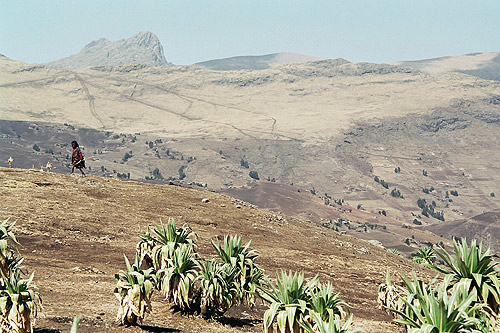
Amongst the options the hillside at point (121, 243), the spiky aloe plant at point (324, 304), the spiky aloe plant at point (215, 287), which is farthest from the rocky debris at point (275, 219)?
the spiky aloe plant at point (324, 304)

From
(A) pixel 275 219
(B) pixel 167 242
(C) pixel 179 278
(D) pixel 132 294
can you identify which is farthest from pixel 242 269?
(A) pixel 275 219

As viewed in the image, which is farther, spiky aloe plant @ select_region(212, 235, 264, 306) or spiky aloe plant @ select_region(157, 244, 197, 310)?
spiky aloe plant @ select_region(212, 235, 264, 306)

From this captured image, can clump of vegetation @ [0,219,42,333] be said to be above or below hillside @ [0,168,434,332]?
above

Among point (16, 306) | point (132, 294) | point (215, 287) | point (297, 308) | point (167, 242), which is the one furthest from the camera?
point (167, 242)

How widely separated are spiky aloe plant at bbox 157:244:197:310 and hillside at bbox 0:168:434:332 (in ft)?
2.52

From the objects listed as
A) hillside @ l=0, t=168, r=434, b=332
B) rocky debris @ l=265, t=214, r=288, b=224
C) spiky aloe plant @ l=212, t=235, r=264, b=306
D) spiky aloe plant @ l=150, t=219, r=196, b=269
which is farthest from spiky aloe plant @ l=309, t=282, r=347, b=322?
rocky debris @ l=265, t=214, r=288, b=224

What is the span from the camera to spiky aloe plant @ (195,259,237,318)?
53.4 feet

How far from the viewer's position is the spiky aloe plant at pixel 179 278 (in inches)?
632

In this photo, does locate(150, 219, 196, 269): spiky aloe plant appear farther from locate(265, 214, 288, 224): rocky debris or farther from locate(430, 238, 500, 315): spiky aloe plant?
locate(265, 214, 288, 224): rocky debris

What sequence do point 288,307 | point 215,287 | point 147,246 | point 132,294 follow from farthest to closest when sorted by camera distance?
point 147,246 → point 215,287 → point 132,294 → point 288,307

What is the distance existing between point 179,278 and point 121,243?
13.5 metres

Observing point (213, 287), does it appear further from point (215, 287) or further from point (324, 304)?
point (324, 304)

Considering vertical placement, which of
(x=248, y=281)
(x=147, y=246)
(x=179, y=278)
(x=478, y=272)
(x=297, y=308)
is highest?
(x=478, y=272)

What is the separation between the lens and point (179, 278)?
16.3m
